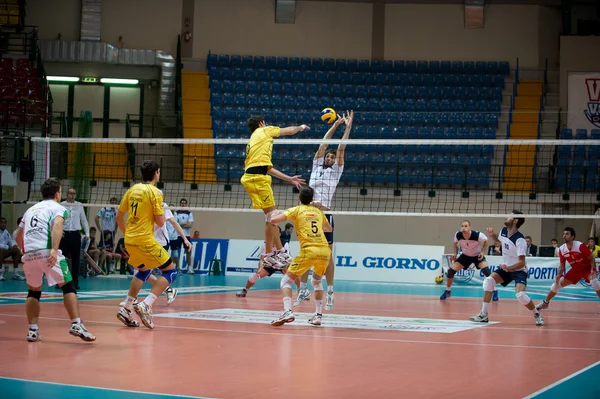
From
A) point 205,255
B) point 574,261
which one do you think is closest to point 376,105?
point 205,255

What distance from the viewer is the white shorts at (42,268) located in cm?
750

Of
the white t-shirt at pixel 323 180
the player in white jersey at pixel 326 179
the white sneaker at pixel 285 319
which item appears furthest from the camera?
the white t-shirt at pixel 323 180

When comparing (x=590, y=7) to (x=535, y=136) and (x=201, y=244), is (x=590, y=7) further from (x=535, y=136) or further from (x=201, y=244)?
(x=201, y=244)

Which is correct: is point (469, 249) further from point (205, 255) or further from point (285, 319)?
point (205, 255)

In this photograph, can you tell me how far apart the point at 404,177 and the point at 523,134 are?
4.40 m

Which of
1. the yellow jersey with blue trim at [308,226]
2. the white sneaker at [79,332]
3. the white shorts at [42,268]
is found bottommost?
the white sneaker at [79,332]

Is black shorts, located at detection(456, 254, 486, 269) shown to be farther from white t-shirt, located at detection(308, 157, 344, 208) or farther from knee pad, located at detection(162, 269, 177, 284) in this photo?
knee pad, located at detection(162, 269, 177, 284)

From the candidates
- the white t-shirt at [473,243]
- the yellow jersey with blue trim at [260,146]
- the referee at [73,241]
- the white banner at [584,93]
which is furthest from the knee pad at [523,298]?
the white banner at [584,93]

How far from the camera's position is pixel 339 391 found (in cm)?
538

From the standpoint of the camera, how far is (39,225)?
750cm

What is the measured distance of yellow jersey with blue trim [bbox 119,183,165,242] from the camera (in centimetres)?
886

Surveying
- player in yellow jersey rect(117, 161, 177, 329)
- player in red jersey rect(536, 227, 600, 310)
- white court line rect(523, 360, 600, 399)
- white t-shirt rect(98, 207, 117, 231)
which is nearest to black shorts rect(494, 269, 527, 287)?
player in red jersey rect(536, 227, 600, 310)

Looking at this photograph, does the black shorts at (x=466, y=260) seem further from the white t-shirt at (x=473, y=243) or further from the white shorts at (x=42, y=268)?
the white shorts at (x=42, y=268)

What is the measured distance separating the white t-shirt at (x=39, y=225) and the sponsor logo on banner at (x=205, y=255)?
1464cm
